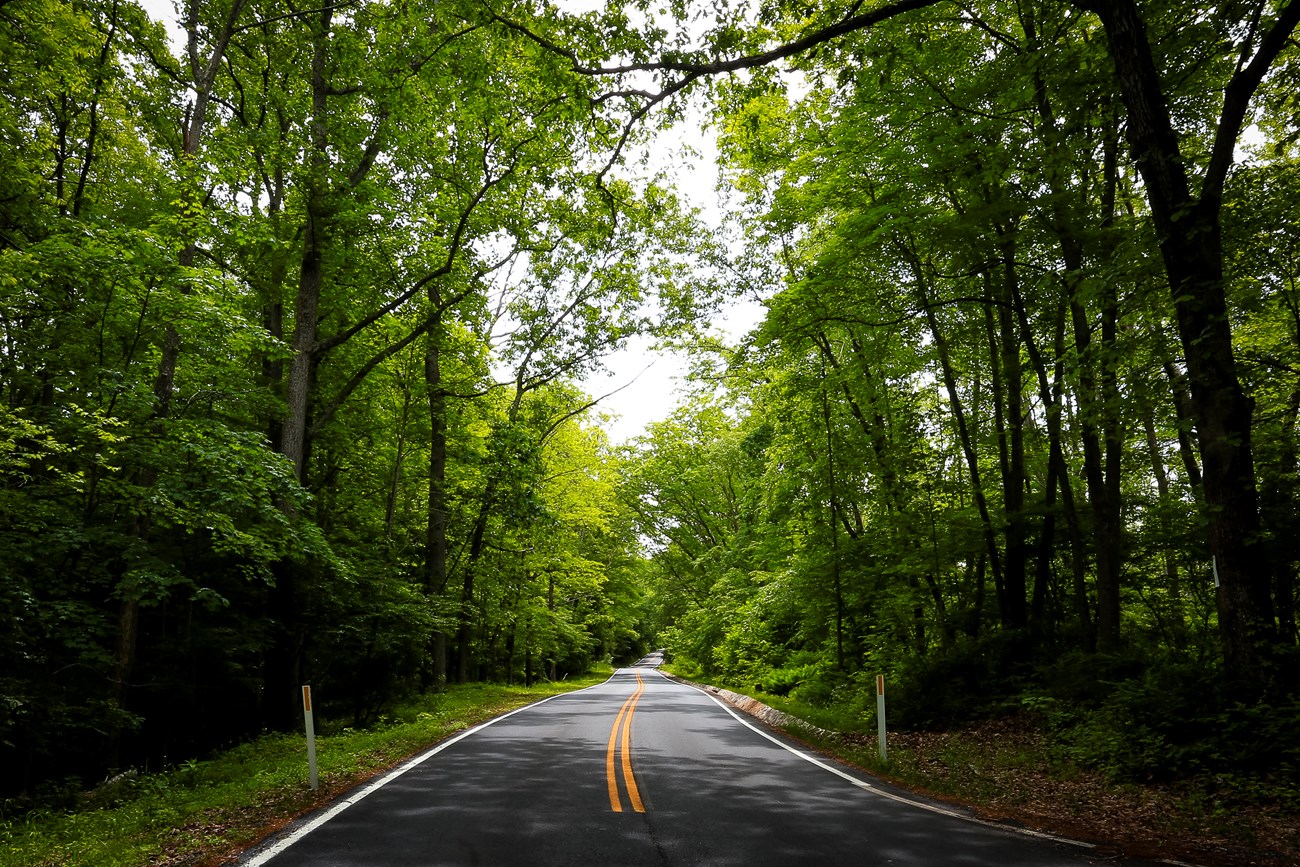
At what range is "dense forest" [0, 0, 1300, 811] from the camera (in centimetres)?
761

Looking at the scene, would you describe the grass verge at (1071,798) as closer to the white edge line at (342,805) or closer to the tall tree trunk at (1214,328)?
the tall tree trunk at (1214,328)

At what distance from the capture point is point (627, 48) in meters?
8.33

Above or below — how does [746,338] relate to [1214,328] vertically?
above

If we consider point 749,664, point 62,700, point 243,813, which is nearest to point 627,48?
point 243,813

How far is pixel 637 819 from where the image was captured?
5891 mm

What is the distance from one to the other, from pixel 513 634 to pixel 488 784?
23.4m

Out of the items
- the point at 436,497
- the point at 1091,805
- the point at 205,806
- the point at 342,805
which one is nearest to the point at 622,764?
the point at 342,805

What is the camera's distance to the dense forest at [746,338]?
761cm

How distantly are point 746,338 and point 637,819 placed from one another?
10.3m

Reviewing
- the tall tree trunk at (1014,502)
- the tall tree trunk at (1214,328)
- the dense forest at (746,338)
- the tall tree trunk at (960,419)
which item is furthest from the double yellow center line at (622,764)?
the tall tree trunk at (960,419)

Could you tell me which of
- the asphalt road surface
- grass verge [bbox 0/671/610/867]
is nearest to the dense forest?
grass verge [bbox 0/671/610/867]

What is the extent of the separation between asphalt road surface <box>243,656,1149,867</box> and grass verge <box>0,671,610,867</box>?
51cm

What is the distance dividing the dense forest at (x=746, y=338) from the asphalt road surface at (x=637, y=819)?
306 cm

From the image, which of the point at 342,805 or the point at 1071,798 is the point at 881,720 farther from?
the point at 342,805
